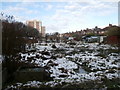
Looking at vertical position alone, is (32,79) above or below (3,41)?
below

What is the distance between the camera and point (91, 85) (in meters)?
7.01

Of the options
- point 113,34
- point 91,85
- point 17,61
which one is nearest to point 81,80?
point 91,85

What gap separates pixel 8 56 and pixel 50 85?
7.73 feet

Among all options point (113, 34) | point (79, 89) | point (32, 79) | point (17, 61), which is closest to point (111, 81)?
point (79, 89)

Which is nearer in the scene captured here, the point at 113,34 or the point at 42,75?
the point at 42,75

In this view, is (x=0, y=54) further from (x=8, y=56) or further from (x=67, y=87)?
(x=67, y=87)

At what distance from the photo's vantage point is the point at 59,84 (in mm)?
7238

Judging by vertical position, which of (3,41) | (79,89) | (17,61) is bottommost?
(79,89)

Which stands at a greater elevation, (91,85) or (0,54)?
(0,54)

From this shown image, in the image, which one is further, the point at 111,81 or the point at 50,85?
the point at 111,81

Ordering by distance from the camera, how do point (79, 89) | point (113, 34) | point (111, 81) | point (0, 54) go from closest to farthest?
point (79, 89)
point (111, 81)
point (0, 54)
point (113, 34)

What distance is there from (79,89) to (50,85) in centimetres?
103

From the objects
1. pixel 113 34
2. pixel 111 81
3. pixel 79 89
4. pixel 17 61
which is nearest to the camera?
pixel 79 89

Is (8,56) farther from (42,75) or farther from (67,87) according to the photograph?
(67,87)
